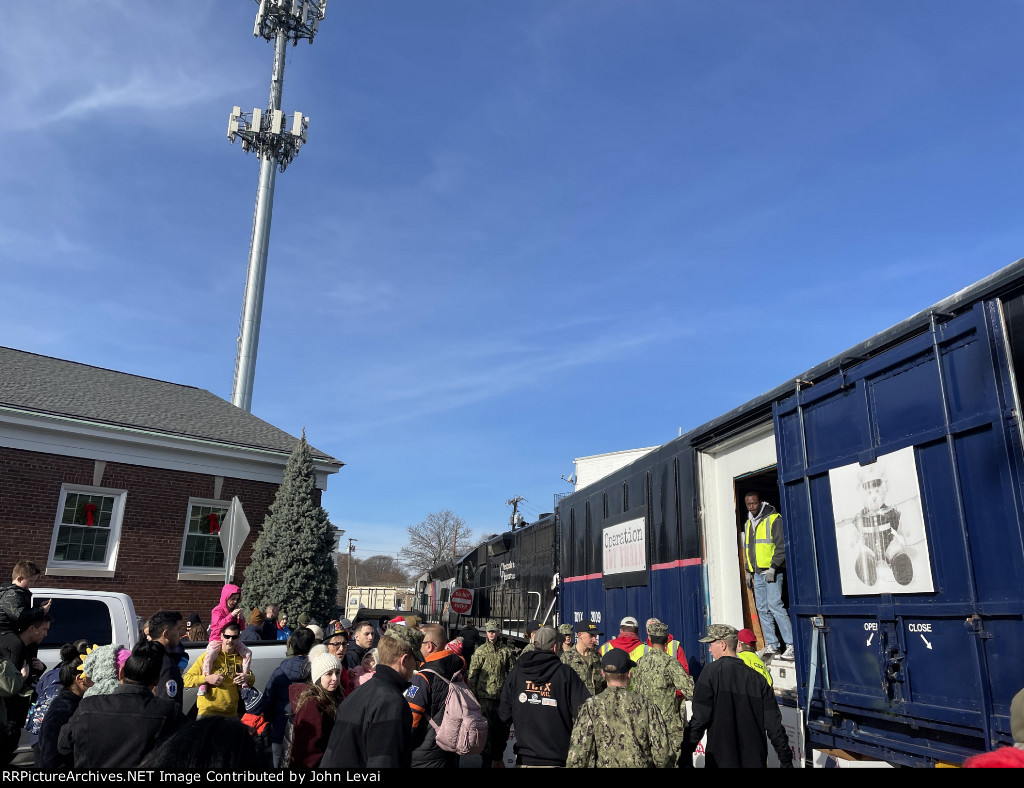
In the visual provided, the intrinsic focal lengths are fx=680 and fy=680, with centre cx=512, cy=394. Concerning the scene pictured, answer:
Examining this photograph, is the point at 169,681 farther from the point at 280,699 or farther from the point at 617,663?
the point at 617,663

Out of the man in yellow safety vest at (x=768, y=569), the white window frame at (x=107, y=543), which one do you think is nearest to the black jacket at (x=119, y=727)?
the man in yellow safety vest at (x=768, y=569)

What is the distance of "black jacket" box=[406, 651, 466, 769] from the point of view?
15.3 feet

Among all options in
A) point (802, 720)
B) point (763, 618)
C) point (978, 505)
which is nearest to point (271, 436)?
point (763, 618)

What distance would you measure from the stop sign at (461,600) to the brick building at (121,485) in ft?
17.2

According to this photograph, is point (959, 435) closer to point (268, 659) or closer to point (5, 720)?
point (5, 720)

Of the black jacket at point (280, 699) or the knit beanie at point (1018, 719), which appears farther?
the black jacket at point (280, 699)

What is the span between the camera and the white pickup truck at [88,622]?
275 inches

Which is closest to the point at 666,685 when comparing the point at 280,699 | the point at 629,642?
the point at 629,642

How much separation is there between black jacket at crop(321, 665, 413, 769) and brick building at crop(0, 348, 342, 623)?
51.5ft

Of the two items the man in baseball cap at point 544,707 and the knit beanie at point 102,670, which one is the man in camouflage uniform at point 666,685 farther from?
the knit beanie at point 102,670

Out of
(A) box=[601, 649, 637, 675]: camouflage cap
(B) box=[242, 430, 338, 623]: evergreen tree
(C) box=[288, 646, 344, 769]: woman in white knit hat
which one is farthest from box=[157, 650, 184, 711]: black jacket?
(B) box=[242, 430, 338, 623]: evergreen tree

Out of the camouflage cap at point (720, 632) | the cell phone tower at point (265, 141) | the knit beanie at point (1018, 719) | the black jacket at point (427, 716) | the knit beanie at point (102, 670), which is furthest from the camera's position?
the cell phone tower at point (265, 141)

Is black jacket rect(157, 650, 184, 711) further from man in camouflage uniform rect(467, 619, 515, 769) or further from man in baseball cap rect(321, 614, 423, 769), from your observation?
man in camouflage uniform rect(467, 619, 515, 769)

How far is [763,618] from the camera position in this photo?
23.5 feet
